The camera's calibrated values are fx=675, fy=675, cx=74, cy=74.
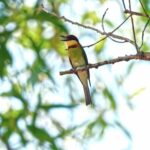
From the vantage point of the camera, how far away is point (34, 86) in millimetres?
3168

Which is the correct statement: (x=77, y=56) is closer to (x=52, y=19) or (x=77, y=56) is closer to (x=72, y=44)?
(x=72, y=44)

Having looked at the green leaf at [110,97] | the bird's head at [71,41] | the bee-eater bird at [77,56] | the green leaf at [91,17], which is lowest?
the green leaf at [110,97]

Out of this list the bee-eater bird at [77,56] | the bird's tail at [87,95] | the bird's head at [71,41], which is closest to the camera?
the bird's tail at [87,95]

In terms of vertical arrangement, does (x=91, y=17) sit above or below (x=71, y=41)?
above

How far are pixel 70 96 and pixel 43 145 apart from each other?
288 mm

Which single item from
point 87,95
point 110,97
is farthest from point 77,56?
point 110,97

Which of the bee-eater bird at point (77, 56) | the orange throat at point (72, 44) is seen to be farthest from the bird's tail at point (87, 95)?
the orange throat at point (72, 44)

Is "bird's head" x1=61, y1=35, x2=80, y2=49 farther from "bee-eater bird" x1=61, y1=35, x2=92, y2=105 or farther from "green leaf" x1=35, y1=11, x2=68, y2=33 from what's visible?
"green leaf" x1=35, y1=11, x2=68, y2=33

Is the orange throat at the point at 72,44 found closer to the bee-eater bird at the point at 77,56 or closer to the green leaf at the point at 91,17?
the bee-eater bird at the point at 77,56

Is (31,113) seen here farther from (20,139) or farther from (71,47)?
(71,47)

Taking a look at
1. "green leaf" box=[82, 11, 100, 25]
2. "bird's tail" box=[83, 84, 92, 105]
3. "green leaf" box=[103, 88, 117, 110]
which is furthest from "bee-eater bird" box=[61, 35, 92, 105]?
"green leaf" box=[103, 88, 117, 110]

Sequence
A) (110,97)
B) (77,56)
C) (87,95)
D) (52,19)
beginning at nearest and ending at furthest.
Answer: (87,95) → (77,56) → (52,19) → (110,97)

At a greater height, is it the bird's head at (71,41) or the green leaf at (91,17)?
the green leaf at (91,17)

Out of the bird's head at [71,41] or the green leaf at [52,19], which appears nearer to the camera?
the bird's head at [71,41]
